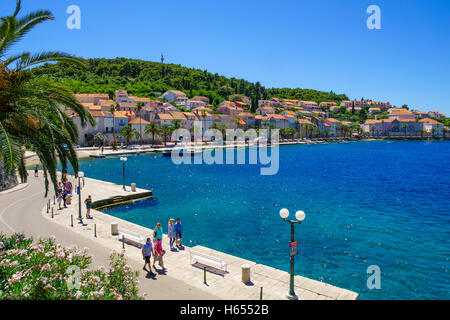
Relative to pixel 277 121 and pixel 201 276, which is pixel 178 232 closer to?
pixel 201 276

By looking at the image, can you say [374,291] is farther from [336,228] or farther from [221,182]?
[221,182]

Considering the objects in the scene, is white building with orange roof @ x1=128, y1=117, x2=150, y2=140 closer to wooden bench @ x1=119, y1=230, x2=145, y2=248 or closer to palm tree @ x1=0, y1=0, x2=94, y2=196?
wooden bench @ x1=119, y1=230, x2=145, y2=248

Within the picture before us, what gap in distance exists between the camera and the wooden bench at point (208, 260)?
12.5 m

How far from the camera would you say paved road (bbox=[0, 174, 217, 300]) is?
34.5 ft

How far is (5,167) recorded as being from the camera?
738 cm

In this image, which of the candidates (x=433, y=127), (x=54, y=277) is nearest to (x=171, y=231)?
(x=54, y=277)

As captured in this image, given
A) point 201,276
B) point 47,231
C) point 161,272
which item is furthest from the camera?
point 47,231

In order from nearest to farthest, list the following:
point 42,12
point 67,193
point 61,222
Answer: point 42,12, point 61,222, point 67,193

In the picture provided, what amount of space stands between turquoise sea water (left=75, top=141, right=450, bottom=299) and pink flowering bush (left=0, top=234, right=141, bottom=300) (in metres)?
9.95

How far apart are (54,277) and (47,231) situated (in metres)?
11.2

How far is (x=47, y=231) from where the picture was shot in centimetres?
1634

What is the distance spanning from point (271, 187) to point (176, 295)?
28610 mm

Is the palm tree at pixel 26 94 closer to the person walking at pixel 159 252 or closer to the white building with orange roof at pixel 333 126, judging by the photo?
the person walking at pixel 159 252
